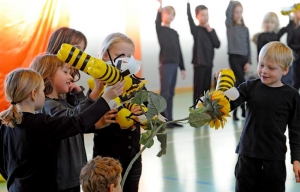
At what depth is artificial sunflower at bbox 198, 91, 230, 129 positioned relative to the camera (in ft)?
8.34

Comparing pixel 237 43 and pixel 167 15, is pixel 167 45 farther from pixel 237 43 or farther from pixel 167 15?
pixel 237 43

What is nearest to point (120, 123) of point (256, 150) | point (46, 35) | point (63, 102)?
point (63, 102)

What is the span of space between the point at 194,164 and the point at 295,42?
380cm

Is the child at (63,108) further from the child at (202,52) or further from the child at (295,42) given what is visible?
the child at (295,42)

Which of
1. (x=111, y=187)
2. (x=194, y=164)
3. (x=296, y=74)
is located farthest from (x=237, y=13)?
(x=111, y=187)

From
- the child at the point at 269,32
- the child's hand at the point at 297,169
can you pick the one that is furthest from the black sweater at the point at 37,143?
the child at the point at 269,32

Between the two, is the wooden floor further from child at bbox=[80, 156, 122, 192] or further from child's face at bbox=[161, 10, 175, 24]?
child at bbox=[80, 156, 122, 192]

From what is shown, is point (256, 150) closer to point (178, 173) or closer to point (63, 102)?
point (63, 102)

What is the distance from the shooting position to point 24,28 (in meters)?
5.25

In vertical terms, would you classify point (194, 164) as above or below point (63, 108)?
below

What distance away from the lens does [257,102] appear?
3025 millimetres

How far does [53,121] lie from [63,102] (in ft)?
1.22

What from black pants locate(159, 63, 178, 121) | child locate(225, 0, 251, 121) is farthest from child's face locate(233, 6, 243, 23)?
black pants locate(159, 63, 178, 121)

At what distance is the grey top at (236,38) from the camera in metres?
7.98
